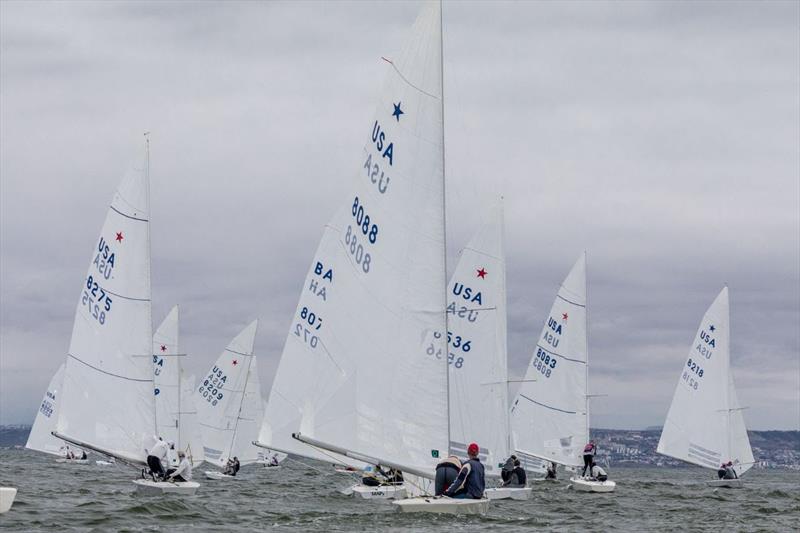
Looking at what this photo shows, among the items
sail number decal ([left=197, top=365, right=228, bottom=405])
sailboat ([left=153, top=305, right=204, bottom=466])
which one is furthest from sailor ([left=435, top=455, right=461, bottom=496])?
sail number decal ([left=197, top=365, right=228, bottom=405])

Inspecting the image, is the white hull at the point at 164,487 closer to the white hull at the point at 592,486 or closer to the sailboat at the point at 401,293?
the sailboat at the point at 401,293

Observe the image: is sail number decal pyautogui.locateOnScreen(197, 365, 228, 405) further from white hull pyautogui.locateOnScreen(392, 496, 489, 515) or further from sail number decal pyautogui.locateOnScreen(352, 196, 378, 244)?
white hull pyautogui.locateOnScreen(392, 496, 489, 515)

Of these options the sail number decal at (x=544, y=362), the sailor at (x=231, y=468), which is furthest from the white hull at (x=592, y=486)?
the sailor at (x=231, y=468)

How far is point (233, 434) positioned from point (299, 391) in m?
33.5

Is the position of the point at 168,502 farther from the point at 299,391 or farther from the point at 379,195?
the point at 379,195

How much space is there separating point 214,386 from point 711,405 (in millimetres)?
23067

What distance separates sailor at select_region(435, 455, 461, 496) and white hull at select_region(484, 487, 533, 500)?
530 inches

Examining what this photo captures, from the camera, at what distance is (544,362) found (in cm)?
5325

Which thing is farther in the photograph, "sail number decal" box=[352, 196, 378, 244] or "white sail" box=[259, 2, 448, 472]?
"sail number decal" box=[352, 196, 378, 244]

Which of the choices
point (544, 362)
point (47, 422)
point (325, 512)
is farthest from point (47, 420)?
point (325, 512)

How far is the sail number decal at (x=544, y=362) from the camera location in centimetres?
5303

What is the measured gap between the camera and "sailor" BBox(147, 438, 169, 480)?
32.4m

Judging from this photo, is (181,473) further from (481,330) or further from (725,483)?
(725,483)

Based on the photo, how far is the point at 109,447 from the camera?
33.4m
